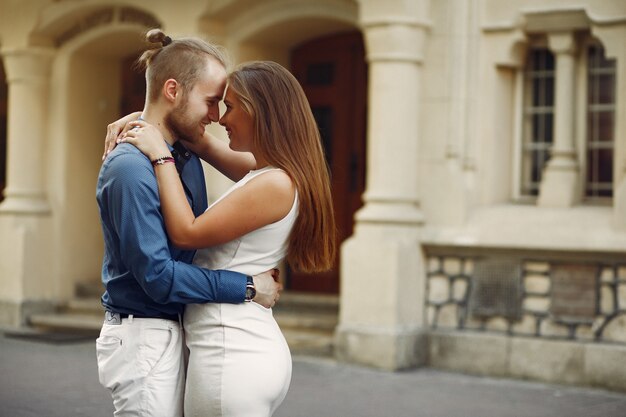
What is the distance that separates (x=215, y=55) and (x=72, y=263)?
34.5 ft

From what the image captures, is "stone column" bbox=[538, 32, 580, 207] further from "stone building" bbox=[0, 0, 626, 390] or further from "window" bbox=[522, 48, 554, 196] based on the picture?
"window" bbox=[522, 48, 554, 196]

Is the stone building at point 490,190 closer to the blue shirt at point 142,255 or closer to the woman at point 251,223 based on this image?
the woman at point 251,223

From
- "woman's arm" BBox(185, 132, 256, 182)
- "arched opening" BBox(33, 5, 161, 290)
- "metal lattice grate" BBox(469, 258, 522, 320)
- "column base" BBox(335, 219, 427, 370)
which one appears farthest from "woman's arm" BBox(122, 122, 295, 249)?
"arched opening" BBox(33, 5, 161, 290)

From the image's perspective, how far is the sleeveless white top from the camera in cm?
340

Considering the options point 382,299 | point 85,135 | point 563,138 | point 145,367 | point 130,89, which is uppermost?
point 130,89

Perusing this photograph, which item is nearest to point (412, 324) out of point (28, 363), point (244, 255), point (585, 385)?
point (585, 385)

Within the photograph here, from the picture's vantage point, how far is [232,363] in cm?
330

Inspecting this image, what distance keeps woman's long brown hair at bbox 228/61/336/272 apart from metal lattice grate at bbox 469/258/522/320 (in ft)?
22.5

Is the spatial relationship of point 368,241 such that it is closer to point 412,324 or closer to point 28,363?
point 412,324

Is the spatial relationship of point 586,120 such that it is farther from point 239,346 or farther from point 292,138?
point 239,346

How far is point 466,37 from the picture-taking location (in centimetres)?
1046

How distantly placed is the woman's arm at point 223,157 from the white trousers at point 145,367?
702 mm

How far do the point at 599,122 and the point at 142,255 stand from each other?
7.84 metres

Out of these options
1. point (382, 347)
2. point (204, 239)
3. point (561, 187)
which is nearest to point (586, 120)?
point (561, 187)
